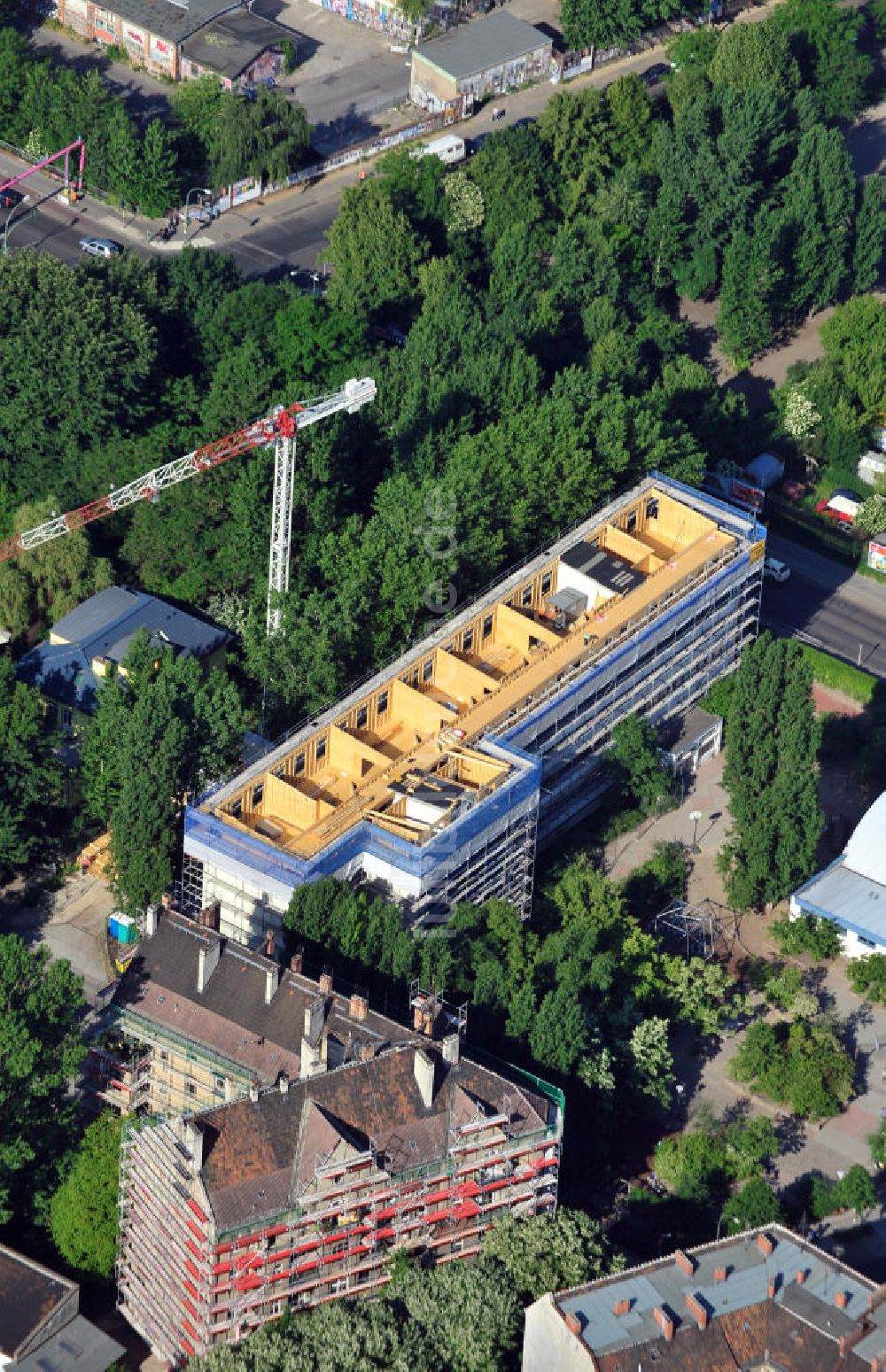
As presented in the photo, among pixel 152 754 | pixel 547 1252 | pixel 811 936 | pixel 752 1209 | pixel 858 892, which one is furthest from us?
pixel 858 892

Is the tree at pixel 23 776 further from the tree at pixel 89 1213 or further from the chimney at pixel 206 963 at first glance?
the tree at pixel 89 1213

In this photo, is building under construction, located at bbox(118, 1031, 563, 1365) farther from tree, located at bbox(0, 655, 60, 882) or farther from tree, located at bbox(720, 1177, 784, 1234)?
tree, located at bbox(0, 655, 60, 882)

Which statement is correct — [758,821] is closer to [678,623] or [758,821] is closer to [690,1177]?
[678,623]

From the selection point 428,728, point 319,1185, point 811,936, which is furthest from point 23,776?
point 811,936

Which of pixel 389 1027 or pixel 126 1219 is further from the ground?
pixel 389 1027

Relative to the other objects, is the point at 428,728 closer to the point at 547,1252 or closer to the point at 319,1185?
the point at 547,1252

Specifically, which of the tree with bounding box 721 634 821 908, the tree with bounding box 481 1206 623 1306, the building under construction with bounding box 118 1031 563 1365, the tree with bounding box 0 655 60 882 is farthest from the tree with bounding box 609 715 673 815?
the tree with bounding box 481 1206 623 1306

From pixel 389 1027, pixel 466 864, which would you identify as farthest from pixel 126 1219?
pixel 466 864
